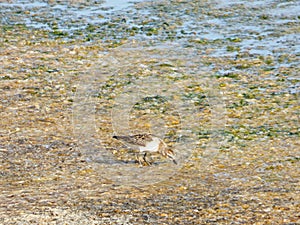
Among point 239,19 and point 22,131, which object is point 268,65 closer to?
point 239,19

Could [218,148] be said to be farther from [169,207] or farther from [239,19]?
[239,19]

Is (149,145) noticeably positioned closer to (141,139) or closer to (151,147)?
(151,147)

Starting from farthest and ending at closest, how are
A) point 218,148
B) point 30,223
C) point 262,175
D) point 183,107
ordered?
point 183,107 → point 218,148 → point 262,175 → point 30,223

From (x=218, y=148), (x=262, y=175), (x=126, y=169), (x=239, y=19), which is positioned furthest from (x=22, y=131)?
(x=239, y=19)

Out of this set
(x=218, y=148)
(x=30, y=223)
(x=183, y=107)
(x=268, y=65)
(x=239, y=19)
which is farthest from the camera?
(x=239, y=19)

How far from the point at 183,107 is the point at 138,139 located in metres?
3.09

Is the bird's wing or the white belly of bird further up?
the bird's wing

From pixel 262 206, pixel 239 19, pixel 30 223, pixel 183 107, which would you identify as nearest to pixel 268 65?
pixel 183 107

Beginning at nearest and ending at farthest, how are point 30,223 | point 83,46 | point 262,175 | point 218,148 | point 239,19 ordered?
1. point 30,223
2. point 262,175
3. point 218,148
4. point 83,46
5. point 239,19

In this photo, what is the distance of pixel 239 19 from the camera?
2062cm

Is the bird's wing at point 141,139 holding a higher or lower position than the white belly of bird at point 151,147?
higher

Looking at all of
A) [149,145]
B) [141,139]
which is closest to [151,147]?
[149,145]

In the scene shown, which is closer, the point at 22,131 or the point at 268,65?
the point at 22,131

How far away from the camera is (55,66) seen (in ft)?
53.8
